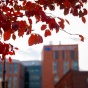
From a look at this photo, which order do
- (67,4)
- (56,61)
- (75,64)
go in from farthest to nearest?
(75,64) → (56,61) → (67,4)

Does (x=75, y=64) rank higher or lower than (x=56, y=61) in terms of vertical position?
lower

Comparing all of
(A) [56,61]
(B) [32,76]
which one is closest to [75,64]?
(A) [56,61]

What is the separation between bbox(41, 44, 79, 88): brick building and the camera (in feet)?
396

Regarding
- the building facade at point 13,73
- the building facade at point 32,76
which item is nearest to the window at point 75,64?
the building facade at point 13,73

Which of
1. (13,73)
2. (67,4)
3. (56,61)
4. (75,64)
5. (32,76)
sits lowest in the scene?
(32,76)

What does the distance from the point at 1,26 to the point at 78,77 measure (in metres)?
61.9

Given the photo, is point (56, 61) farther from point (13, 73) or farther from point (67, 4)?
point (67, 4)

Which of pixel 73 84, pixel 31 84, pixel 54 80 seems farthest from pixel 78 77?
pixel 31 84

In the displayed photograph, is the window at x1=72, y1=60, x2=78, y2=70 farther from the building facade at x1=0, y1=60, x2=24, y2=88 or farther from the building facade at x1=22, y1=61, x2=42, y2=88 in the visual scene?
the building facade at x1=22, y1=61, x2=42, y2=88

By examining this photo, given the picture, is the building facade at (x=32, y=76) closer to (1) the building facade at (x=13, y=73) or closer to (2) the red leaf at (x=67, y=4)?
(1) the building facade at (x=13, y=73)

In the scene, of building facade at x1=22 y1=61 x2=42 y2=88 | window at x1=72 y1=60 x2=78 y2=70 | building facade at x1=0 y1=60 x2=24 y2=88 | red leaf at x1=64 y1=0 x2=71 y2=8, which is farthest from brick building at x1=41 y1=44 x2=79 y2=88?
red leaf at x1=64 y1=0 x2=71 y2=8

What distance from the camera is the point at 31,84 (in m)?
158

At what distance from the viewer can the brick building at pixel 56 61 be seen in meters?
121

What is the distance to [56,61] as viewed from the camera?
121625mm
